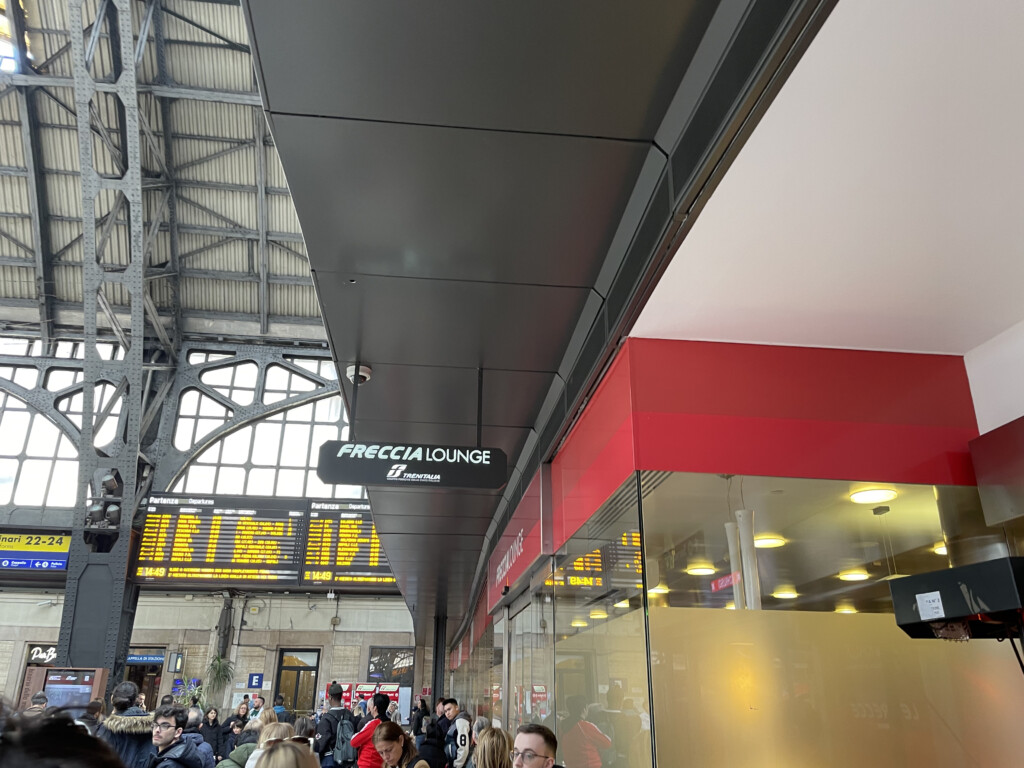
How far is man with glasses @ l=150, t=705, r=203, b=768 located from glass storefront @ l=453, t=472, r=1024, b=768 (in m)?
1.77

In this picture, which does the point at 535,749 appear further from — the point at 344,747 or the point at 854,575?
the point at 344,747

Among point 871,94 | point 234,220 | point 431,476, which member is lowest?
point 431,476

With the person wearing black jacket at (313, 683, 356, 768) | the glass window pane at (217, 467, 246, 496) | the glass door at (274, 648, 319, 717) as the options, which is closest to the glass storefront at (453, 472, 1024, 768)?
the person wearing black jacket at (313, 683, 356, 768)

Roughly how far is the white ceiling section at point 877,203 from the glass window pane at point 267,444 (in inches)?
655

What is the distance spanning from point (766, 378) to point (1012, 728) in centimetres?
146

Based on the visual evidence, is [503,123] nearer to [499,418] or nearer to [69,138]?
[499,418]

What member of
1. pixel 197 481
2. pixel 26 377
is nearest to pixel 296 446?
pixel 197 481

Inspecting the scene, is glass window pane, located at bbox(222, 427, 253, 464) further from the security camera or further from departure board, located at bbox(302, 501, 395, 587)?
the security camera

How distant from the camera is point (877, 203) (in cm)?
206

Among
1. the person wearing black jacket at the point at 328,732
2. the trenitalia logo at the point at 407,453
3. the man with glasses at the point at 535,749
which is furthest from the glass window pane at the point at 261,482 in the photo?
the man with glasses at the point at 535,749

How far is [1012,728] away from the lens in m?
2.52

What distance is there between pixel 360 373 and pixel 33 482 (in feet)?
54.3

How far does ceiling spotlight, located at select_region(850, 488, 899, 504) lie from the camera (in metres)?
2.76

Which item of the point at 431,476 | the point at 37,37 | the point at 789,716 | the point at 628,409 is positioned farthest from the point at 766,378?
the point at 37,37
